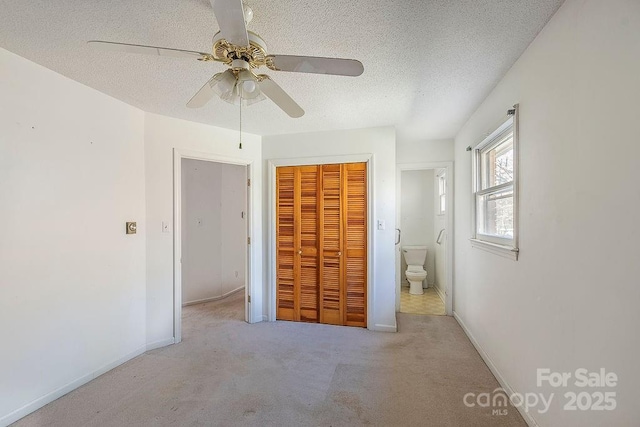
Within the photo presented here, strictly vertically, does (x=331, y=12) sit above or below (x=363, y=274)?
above

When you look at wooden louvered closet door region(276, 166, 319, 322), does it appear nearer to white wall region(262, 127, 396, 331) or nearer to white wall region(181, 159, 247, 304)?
white wall region(262, 127, 396, 331)

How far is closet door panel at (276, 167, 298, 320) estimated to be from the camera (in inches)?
142

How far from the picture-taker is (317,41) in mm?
1692

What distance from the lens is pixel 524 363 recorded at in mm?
1845

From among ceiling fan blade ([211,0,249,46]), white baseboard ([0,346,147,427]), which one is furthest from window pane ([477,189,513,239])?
white baseboard ([0,346,147,427])

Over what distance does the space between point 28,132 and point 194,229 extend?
258 centimetres

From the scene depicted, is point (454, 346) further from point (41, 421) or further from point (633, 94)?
point (41, 421)

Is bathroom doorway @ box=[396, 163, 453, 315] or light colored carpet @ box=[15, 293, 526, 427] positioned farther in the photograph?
bathroom doorway @ box=[396, 163, 453, 315]

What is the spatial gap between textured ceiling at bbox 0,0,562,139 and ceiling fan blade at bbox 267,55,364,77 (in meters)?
0.28

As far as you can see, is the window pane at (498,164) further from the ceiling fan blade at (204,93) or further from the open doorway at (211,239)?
the open doorway at (211,239)

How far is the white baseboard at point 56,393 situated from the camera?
5.94 ft

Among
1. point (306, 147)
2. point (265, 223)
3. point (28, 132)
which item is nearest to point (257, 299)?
point (265, 223)

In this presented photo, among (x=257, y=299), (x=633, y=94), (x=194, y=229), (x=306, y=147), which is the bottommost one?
(x=257, y=299)

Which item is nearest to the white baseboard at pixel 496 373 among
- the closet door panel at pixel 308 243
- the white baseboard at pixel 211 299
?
the closet door panel at pixel 308 243
